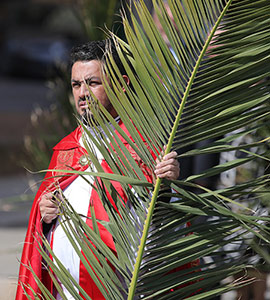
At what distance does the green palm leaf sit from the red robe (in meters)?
0.12

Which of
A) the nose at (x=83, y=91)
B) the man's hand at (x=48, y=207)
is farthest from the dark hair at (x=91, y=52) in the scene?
the man's hand at (x=48, y=207)

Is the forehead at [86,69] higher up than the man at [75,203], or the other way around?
the forehead at [86,69]

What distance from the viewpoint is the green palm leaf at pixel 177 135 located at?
7.22 ft

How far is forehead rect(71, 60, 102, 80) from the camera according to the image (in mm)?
2617

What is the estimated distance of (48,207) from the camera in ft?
8.24

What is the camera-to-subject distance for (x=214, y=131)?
2213mm

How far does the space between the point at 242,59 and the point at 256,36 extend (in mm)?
82

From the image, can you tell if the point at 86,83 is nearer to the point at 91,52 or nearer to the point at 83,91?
the point at 83,91

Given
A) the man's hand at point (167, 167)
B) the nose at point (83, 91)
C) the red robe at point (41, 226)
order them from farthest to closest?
the nose at point (83, 91) < the red robe at point (41, 226) < the man's hand at point (167, 167)

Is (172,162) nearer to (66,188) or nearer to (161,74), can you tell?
(161,74)

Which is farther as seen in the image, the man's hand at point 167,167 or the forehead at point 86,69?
the forehead at point 86,69

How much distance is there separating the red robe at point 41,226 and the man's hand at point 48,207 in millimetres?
25

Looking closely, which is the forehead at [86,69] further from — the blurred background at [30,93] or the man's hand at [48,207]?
the man's hand at [48,207]

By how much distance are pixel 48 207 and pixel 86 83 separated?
46 centimetres
